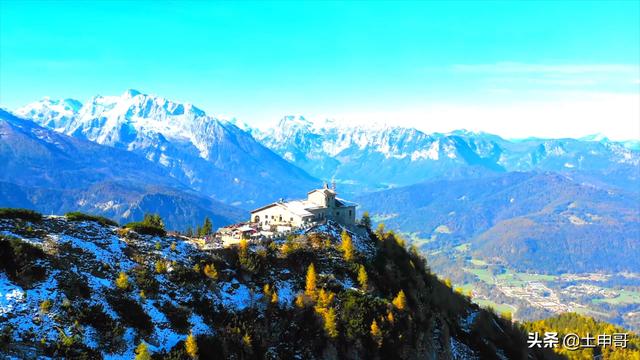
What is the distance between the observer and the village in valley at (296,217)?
91975mm

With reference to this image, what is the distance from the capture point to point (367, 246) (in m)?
90.3

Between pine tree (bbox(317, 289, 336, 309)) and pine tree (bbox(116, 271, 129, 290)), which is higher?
pine tree (bbox(116, 271, 129, 290))

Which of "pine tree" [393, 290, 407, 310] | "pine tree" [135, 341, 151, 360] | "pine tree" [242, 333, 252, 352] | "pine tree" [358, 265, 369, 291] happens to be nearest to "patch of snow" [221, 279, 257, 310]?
"pine tree" [242, 333, 252, 352]

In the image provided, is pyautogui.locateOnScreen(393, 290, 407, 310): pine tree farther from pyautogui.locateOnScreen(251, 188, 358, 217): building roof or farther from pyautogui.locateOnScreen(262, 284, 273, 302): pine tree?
pyautogui.locateOnScreen(251, 188, 358, 217): building roof

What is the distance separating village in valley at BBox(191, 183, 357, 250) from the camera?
3621 inches

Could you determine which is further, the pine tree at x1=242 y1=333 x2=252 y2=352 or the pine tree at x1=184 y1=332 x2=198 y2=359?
the pine tree at x1=242 y1=333 x2=252 y2=352

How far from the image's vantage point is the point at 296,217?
322 ft

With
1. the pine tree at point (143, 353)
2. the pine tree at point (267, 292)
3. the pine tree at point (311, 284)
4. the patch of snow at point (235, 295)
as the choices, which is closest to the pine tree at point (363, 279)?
the pine tree at point (311, 284)

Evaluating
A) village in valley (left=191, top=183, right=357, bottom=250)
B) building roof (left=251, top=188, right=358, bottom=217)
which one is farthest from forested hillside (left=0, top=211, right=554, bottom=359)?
building roof (left=251, top=188, right=358, bottom=217)

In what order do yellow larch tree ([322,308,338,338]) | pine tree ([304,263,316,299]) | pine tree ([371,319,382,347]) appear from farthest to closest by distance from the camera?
1. pine tree ([304,263,316,299])
2. pine tree ([371,319,382,347])
3. yellow larch tree ([322,308,338,338])

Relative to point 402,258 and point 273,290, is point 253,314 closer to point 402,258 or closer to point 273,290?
point 273,290

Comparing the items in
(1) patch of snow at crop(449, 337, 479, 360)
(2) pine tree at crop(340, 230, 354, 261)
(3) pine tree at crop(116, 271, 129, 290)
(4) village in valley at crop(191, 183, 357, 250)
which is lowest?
(1) patch of snow at crop(449, 337, 479, 360)

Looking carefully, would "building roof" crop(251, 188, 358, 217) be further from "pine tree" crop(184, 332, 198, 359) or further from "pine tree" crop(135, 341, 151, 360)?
"pine tree" crop(135, 341, 151, 360)

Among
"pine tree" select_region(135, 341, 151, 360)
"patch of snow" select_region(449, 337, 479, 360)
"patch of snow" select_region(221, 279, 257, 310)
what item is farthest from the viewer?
"patch of snow" select_region(449, 337, 479, 360)
